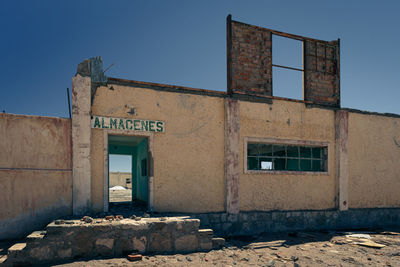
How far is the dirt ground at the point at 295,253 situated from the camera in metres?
5.14

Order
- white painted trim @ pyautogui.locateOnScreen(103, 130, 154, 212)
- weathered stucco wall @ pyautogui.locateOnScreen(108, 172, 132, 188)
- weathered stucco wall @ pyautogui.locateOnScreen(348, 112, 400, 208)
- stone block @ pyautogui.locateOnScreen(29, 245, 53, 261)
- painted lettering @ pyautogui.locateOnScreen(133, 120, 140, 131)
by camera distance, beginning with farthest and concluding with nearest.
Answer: weathered stucco wall @ pyautogui.locateOnScreen(108, 172, 132, 188), weathered stucco wall @ pyautogui.locateOnScreen(348, 112, 400, 208), painted lettering @ pyautogui.locateOnScreen(133, 120, 140, 131), white painted trim @ pyautogui.locateOnScreen(103, 130, 154, 212), stone block @ pyautogui.locateOnScreen(29, 245, 53, 261)

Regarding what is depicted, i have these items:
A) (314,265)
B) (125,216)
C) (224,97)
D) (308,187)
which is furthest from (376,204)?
(125,216)

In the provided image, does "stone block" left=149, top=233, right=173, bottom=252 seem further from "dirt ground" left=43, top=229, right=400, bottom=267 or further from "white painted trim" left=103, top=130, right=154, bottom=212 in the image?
"white painted trim" left=103, top=130, right=154, bottom=212

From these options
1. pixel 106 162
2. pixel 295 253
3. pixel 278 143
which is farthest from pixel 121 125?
pixel 295 253

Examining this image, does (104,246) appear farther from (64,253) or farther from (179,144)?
(179,144)

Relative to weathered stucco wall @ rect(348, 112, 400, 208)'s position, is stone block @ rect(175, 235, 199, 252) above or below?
below

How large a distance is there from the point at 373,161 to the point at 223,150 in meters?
5.70

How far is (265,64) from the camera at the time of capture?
340 inches

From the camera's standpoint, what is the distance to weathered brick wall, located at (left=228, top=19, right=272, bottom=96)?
8.23 metres

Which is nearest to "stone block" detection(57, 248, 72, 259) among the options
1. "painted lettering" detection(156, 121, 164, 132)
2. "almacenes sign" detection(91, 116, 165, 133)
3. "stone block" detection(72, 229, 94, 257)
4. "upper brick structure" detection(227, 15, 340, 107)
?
"stone block" detection(72, 229, 94, 257)

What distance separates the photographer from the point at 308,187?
28.5 feet

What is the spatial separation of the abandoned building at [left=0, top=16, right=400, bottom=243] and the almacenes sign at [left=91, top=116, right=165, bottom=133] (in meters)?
0.02

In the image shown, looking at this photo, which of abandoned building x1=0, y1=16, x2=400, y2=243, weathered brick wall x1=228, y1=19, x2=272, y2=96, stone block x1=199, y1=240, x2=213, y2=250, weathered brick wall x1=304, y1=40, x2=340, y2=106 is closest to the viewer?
stone block x1=199, y1=240, x2=213, y2=250

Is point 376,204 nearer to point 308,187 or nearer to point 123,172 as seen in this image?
point 308,187
